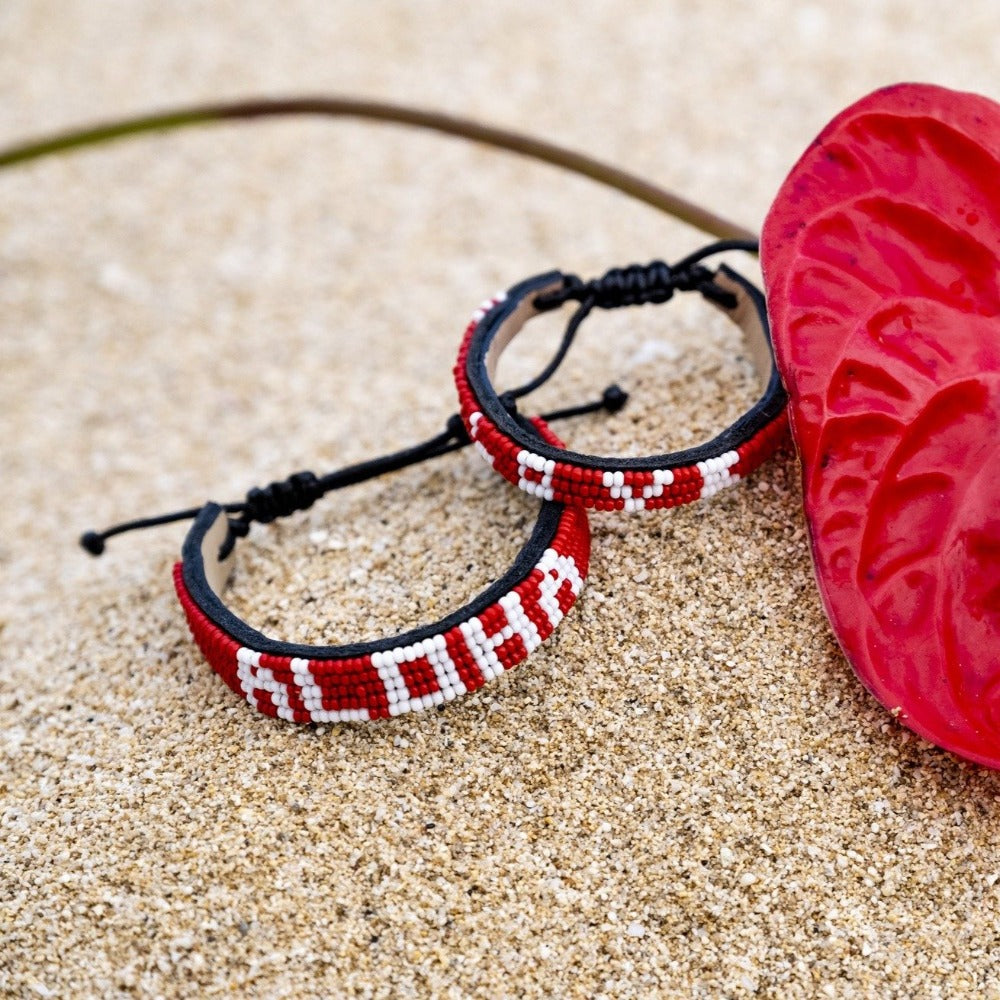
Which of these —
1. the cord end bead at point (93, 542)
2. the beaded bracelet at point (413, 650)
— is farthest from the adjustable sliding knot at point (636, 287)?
the cord end bead at point (93, 542)

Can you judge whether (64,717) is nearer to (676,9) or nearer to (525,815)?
(525,815)

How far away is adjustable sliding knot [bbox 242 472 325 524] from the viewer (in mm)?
901

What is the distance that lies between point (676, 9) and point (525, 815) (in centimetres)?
137

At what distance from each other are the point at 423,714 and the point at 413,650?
0.19 feet

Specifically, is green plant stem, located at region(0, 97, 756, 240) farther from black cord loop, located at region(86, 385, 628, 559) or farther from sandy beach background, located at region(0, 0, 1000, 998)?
black cord loop, located at region(86, 385, 628, 559)

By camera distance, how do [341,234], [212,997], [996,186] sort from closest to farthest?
[212,997]
[996,186]
[341,234]

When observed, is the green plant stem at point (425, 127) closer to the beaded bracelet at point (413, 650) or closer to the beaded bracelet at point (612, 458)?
the beaded bracelet at point (612, 458)

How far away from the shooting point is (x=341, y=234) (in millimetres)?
1460

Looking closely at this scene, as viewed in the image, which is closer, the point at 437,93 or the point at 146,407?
the point at 146,407

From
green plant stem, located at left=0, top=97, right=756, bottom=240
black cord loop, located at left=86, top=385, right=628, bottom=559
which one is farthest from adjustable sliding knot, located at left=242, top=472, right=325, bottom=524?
green plant stem, located at left=0, top=97, right=756, bottom=240

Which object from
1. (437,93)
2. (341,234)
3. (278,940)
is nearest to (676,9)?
(437,93)

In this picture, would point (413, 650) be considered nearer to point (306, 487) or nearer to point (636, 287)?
point (306, 487)

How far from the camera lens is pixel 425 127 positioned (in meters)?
1.16

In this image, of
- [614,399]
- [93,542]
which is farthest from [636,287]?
[93,542]
